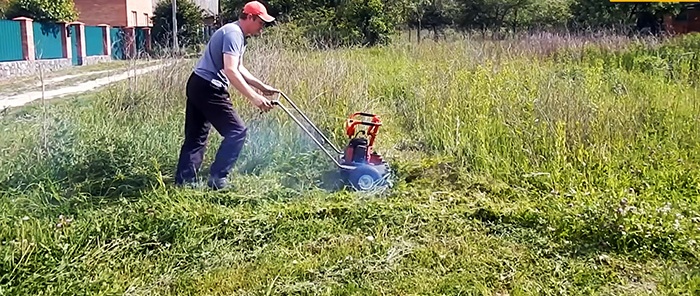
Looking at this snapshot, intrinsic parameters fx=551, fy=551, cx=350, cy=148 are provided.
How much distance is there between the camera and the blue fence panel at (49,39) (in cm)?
1867

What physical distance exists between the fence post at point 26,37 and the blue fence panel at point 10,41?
0.34 ft

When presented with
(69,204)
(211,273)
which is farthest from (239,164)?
(211,273)

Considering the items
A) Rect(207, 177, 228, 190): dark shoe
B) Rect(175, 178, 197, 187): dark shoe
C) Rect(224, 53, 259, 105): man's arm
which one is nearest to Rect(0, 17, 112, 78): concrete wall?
Rect(175, 178, 197, 187): dark shoe

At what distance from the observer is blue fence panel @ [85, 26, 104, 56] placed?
23.3 meters

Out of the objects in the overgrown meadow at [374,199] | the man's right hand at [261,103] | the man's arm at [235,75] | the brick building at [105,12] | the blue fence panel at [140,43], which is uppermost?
the brick building at [105,12]

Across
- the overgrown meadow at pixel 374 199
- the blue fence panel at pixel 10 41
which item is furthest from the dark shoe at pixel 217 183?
the blue fence panel at pixel 10 41

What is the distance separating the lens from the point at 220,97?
4.21 meters

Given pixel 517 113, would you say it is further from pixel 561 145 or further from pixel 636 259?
pixel 636 259

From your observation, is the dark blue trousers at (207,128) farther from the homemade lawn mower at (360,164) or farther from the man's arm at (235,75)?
the homemade lawn mower at (360,164)

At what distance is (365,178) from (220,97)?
128 centimetres

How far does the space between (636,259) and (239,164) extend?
321cm

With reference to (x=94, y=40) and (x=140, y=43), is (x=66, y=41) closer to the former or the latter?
(x=94, y=40)

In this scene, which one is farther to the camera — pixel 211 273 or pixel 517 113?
pixel 517 113

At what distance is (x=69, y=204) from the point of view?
12.7 ft
